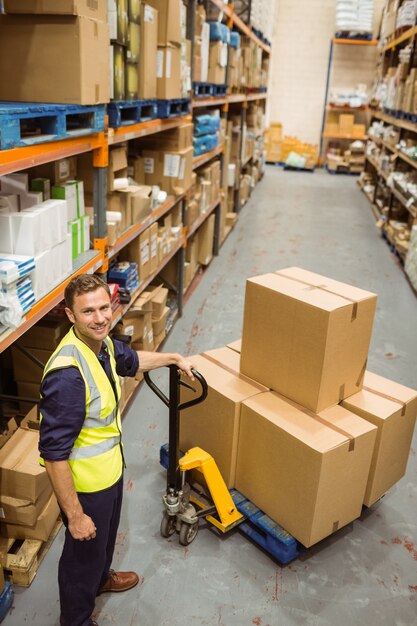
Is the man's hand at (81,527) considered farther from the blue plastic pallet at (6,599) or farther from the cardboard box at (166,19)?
the cardboard box at (166,19)

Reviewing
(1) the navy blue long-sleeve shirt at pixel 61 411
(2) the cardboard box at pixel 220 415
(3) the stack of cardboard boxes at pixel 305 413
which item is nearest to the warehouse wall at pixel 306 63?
(3) the stack of cardboard boxes at pixel 305 413

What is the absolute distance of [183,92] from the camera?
4.73m

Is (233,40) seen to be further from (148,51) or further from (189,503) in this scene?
(189,503)

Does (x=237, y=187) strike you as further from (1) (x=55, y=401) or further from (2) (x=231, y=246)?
(1) (x=55, y=401)

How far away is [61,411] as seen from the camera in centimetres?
185

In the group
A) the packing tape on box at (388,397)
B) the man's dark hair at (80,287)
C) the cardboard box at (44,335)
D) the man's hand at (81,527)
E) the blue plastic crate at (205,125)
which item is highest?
the blue plastic crate at (205,125)

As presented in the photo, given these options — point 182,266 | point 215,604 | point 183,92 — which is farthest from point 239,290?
point 215,604

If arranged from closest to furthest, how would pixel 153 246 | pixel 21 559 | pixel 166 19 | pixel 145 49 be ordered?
1. pixel 21 559
2. pixel 145 49
3. pixel 166 19
4. pixel 153 246

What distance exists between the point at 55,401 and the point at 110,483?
48 centimetres

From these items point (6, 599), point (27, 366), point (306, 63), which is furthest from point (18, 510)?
point (306, 63)

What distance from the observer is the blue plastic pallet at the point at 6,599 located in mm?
2338

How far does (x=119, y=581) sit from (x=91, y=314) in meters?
1.42

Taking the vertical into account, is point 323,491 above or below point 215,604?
above

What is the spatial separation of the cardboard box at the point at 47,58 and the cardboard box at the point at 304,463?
1842 mm
